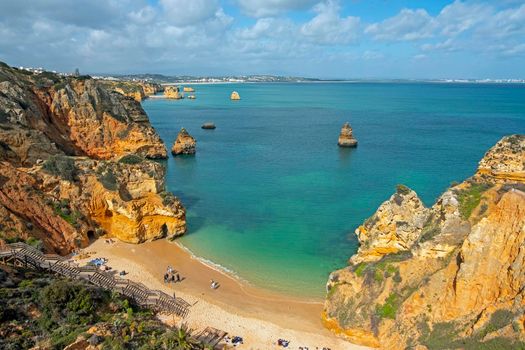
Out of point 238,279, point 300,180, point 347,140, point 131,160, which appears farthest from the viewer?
point 347,140

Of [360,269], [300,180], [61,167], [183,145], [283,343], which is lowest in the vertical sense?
[283,343]

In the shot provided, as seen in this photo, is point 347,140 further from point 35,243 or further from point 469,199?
point 35,243

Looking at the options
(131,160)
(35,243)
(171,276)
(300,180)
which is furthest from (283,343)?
(300,180)

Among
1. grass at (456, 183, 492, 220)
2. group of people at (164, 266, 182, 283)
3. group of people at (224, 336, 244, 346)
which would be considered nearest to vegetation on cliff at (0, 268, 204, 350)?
group of people at (224, 336, 244, 346)

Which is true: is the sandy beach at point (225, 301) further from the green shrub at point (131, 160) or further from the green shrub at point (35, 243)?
the green shrub at point (131, 160)

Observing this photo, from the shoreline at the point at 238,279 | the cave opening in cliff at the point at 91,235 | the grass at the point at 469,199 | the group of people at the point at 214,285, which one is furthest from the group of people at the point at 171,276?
the grass at the point at 469,199

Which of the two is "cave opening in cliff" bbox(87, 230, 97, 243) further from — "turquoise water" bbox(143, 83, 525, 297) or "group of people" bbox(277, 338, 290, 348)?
"group of people" bbox(277, 338, 290, 348)
